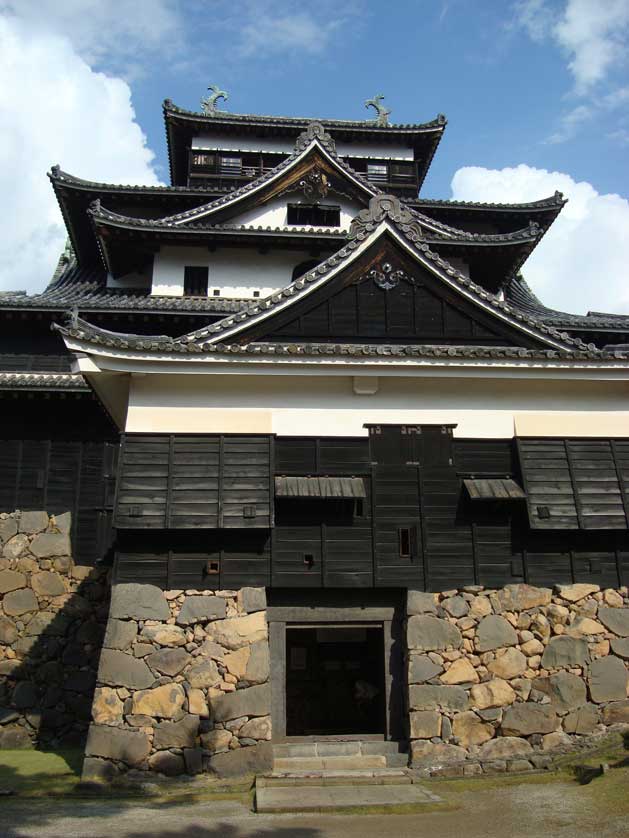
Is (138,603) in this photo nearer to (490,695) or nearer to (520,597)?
(490,695)

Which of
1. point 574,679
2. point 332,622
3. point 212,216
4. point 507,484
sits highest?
point 212,216

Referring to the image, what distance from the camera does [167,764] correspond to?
10.8 meters

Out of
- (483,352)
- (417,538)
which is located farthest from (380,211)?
(417,538)

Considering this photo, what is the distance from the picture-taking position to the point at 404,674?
11852mm

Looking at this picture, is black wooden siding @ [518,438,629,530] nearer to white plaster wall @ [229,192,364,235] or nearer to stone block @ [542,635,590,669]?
stone block @ [542,635,590,669]

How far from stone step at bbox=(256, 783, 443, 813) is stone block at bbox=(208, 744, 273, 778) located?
58 centimetres

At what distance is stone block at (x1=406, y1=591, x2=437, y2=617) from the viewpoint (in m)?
12.0

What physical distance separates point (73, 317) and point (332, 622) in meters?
6.84

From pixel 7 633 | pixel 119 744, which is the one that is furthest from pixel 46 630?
pixel 119 744

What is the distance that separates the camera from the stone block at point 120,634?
11.3 m

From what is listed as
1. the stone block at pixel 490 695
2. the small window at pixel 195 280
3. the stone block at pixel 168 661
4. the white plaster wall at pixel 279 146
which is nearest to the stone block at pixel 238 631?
the stone block at pixel 168 661

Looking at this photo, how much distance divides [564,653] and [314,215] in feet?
50.9

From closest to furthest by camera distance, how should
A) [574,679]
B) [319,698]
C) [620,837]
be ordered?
[620,837]
[574,679]
[319,698]

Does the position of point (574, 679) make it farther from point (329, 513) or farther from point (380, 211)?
point (380, 211)
